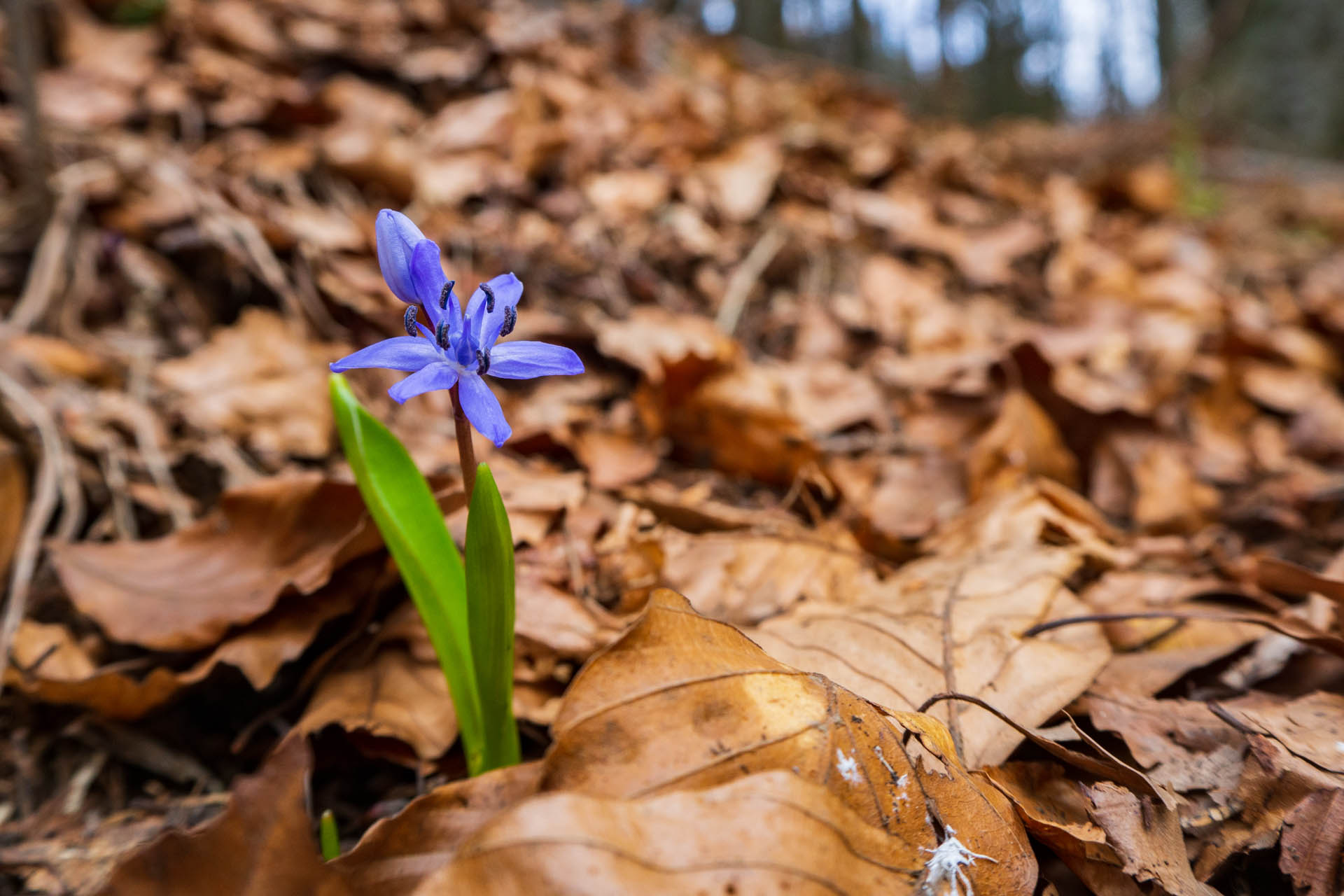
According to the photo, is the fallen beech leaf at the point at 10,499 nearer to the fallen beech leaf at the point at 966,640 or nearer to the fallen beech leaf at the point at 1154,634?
the fallen beech leaf at the point at 966,640

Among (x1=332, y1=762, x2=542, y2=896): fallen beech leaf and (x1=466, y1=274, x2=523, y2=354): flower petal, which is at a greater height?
(x1=466, y1=274, x2=523, y2=354): flower petal

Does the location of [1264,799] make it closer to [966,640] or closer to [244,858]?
[966,640]

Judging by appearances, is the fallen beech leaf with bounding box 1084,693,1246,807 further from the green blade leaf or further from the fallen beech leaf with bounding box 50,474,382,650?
the fallen beech leaf with bounding box 50,474,382,650

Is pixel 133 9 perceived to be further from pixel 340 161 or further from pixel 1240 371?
pixel 1240 371

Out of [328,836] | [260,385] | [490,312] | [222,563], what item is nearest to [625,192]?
[260,385]

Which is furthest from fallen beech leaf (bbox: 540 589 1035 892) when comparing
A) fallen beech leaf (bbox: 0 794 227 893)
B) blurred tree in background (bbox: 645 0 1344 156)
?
blurred tree in background (bbox: 645 0 1344 156)

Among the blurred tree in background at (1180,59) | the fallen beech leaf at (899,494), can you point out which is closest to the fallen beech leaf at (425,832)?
the fallen beech leaf at (899,494)
